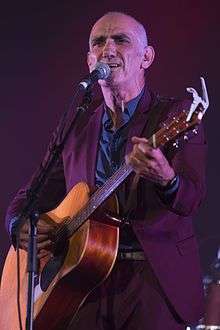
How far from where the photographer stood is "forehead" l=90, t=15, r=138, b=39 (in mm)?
3113

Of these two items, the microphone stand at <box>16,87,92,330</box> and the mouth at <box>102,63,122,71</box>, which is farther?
the mouth at <box>102,63,122,71</box>

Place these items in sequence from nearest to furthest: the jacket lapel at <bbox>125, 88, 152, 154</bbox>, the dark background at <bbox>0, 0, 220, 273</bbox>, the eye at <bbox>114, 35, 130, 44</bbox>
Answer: the jacket lapel at <bbox>125, 88, 152, 154</bbox> → the eye at <bbox>114, 35, 130, 44</bbox> → the dark background at <bbox>0, 0, 220, 273</bbox>

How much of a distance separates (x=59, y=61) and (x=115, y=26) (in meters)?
1.49

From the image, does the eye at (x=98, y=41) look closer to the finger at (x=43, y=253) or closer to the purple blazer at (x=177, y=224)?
the purple blazer at (x=177, y=224)

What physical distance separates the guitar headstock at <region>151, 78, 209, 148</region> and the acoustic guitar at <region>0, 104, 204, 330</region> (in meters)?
0.23

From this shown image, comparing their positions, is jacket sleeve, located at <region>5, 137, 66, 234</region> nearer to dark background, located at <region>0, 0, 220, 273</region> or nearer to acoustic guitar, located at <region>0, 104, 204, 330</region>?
acoustic guitar, located at <region>0, 104, 204, 330</region>

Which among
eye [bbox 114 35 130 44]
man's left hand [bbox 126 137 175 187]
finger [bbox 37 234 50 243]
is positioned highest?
eye [bbox 114 35 130 44]

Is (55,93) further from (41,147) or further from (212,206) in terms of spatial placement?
(212,206)

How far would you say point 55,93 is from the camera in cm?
455

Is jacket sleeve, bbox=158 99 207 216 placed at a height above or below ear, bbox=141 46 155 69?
below

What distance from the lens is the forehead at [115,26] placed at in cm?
311

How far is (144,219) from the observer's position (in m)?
2.61

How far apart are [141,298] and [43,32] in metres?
2.56

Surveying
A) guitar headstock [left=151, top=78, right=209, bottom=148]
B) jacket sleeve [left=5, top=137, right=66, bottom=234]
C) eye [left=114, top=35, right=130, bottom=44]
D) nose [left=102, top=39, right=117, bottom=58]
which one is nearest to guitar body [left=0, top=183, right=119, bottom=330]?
jacket sleeve [left=5, top=137, right=66, bottom=234]
